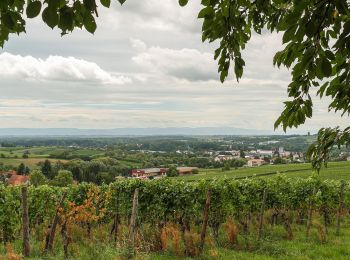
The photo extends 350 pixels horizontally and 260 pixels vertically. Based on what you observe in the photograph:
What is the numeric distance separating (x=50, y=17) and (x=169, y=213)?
14.0 m

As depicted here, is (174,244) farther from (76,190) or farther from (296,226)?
(296,226)

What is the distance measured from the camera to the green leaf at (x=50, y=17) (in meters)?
1.98

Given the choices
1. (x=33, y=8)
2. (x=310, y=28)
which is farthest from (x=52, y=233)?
(x=310, y=28)

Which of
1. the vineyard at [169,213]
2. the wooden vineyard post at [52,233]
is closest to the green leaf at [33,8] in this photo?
the wooden vineyard post at [52,233]

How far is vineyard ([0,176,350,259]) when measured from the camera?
12266mm

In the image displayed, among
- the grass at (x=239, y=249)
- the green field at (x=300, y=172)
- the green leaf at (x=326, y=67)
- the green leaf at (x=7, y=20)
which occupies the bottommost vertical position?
the green field at (x=300, y=172)

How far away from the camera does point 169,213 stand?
15438 mm

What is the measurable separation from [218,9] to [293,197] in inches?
673

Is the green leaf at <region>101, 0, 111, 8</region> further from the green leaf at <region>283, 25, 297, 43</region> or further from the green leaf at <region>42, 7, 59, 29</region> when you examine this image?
the green leaf at <region>283, 25, 297, 43</region>

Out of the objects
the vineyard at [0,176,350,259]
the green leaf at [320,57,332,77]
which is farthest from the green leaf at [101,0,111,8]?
the vineyard at [0,176,350,259]

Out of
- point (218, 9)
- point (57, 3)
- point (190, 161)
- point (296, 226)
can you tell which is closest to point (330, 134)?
point (218, 9)

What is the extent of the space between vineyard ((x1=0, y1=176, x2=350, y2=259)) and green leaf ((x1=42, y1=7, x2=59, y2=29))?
927cm

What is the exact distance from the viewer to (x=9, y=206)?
45.3 ft

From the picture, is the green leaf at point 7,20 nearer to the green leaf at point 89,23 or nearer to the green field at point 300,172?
the green leaf at point 89,23
